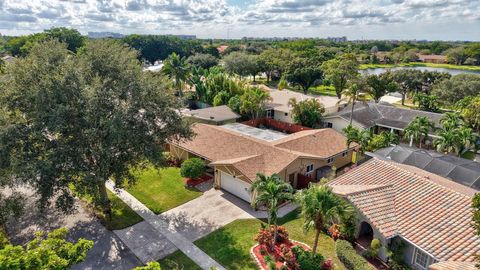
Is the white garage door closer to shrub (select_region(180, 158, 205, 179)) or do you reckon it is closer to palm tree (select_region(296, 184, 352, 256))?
shrub (select_region(180, 158, 205, 179))

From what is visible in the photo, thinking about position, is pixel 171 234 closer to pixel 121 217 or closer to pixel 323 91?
pixel 121 217

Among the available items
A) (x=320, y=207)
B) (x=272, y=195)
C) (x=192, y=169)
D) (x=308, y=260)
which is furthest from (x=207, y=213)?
(x=320, y=207)

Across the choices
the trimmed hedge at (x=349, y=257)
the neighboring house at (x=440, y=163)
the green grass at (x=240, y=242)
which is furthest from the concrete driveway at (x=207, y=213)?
the neighboring house at (x=440, y=163)

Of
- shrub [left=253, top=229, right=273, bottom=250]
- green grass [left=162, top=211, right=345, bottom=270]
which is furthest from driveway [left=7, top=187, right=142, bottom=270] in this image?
shrub [left=253, top=229, right=273, bottom=250]

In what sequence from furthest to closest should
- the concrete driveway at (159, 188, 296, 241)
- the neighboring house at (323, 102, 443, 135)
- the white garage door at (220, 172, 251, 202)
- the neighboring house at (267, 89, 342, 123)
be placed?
the neighboring house at (267, 89, 342, 123)
the neighboring house at (323, 102, 443, 135)
the white garage door at (220, 172, 251, 202)
the concrete driveway at (159, 188, 296, 241)

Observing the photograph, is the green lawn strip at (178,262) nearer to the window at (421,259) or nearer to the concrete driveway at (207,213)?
the concrete driveway at (207,213)

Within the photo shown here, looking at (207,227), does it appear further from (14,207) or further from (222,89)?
(222,89)

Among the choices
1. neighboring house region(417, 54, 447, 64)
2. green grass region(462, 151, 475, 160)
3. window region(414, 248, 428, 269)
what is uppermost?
neighboring house region(417, 54, 447, 64)
